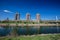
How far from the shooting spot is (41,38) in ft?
16.6

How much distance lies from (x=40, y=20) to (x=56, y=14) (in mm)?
692

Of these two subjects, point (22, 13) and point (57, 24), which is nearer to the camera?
point (22, 13)

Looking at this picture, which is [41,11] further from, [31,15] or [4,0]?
[4,0]

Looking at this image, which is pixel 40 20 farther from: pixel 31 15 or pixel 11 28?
pixel 11 28

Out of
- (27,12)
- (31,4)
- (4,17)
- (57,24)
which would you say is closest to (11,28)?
(4,17)

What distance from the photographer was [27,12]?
5.30 m

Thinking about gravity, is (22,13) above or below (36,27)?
above

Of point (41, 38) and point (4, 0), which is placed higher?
point (4, 0)

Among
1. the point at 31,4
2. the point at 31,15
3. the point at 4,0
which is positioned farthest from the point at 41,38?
the point at 4,0

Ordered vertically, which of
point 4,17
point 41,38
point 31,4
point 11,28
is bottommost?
point 41,38

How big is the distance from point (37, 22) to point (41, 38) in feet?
2.09

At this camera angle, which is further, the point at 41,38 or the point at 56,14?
the point at 56,14

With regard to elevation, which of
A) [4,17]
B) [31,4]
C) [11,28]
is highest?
[31,4]

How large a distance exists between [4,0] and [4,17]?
2.02ft
